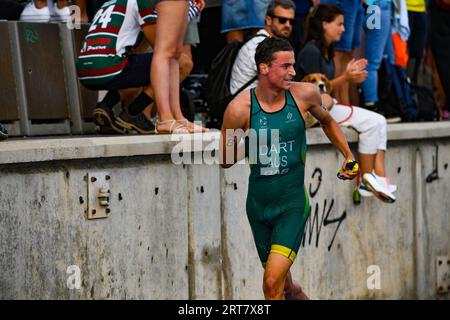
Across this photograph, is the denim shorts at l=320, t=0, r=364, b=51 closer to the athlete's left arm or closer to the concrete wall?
the concrete wall

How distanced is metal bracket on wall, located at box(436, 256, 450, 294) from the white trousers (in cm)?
252

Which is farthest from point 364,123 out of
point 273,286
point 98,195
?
point 273,286

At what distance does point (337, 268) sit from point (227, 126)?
3.98 meters

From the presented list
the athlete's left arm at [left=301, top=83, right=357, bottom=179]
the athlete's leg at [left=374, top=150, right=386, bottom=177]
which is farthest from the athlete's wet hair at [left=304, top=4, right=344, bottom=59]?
the athlete's left arm at [left=301, top=83, right=357, bottom=179]

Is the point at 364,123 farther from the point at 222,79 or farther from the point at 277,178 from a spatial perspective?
the point at 277,178

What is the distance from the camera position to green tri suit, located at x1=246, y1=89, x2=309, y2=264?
989cm

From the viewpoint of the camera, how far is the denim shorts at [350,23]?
13453 mm

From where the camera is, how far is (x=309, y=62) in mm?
12570

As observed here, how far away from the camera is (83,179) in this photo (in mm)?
10273

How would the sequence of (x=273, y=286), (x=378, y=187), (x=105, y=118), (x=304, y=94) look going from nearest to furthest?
1. (x=273, y=286)
2. (x=304, y=94)
3. (x=105, y=118)
4. (x=378, y=187)

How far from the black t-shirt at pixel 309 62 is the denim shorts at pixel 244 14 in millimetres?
470

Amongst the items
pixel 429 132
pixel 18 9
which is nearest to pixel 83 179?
pixel 18 9

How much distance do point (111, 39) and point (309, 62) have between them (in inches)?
83.7
